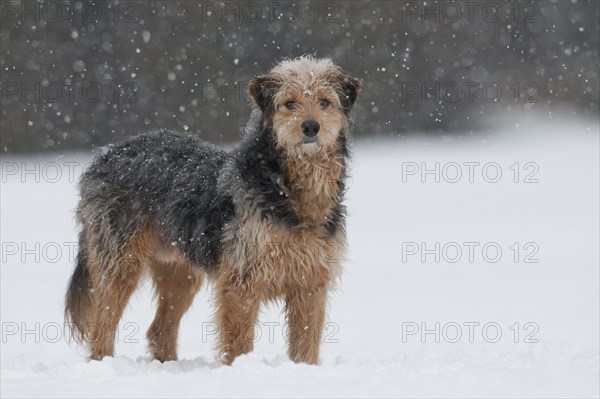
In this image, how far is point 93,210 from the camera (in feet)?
22.5

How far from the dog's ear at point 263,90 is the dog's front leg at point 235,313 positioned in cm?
116

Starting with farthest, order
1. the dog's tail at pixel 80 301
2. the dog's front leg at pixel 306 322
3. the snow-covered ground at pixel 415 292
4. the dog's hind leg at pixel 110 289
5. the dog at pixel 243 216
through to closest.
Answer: the dog's tail at pixel 80 301
the dog's hind leg at pixel 110 289
the dog's front leg at pixel 306 322
the dog at pixel 243 216
the snow-covered ground at pixel 415 292

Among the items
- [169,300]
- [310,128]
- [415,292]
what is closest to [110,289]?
[169,300]

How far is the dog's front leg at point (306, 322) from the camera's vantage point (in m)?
6.14

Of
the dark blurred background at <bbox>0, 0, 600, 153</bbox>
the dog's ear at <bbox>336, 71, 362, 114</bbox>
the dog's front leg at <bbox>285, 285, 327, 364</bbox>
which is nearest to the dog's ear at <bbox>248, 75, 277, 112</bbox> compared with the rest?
the dog's ear at <bbox>336, 71, 362, 114</bbox>

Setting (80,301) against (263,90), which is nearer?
(263,90)

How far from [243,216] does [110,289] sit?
1.46m

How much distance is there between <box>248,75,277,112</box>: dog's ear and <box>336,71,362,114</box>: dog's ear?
0.45m

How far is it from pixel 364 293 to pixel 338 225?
4723 millimetres

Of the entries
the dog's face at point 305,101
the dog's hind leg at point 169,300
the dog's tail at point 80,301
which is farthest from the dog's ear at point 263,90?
the dog's tail at point 80,301

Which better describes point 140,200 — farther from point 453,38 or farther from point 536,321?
point 453,38

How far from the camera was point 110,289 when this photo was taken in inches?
266

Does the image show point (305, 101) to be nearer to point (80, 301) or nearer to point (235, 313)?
point (235, 313)

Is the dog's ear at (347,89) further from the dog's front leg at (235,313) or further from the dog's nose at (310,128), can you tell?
the dog's front leg at (235,313)
